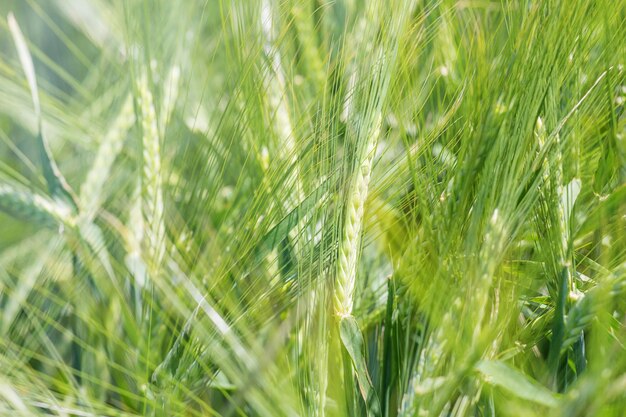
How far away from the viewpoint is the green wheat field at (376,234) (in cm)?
35

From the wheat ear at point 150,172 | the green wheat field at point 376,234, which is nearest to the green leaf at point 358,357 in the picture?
the green wheat field at point 376,234

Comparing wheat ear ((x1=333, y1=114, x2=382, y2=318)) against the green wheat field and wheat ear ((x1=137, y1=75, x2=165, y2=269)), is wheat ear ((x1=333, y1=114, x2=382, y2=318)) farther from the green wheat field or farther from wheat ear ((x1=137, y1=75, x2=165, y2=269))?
wheat ear ((x1=137, y1=75, x2=165, y2=269))

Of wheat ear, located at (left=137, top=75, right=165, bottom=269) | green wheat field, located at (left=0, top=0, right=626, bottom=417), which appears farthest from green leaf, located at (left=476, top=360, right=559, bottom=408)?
wheat ear, located at (left=137, top=75, right=165, bottom=269)

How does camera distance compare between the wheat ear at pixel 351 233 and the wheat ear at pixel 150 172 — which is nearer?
the wheat ear at pixel 351 233

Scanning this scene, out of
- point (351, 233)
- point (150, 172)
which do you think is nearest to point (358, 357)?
point (351, 233)

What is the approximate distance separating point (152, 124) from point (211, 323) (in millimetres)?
179

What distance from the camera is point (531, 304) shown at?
1.41 ft

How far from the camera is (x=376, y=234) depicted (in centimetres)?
47

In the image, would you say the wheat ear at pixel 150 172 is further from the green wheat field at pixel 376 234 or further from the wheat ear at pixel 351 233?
the wheat ear at pixel 351 233

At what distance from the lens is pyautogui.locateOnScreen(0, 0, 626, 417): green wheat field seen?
0.35 meters

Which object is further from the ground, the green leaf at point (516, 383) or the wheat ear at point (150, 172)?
the wheat ear at point (150, 172)

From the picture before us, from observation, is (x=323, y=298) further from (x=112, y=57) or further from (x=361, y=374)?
(x=112, y=57)

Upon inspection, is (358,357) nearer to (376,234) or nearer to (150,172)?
(376,234)

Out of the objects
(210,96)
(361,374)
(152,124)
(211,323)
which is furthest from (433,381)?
(210,96)
